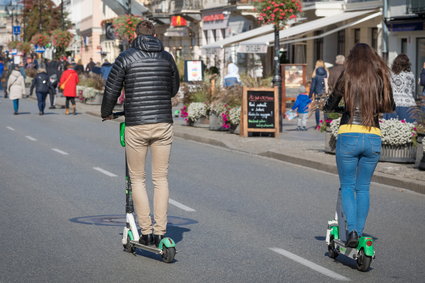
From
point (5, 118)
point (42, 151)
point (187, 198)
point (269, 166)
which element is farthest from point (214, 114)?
point (187, 198)

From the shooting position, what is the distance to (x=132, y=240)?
8.34 meters

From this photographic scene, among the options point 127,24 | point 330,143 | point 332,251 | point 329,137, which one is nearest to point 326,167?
point 330,143

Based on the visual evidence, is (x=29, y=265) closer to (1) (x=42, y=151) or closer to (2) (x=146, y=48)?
(2) (x=146, y=48)

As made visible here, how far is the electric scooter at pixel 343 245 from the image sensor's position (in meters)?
7.59

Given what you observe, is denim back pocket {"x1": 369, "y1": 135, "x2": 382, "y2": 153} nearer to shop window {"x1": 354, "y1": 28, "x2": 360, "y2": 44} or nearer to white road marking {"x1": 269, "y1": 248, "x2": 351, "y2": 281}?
white road marking {"x1": 269, "y1": 248, "x2": 351, "y2": 281}

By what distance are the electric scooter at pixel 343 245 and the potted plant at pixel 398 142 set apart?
771cm

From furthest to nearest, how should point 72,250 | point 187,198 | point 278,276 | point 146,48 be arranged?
1. point 187,198
2. point 72,250
3. point 146,48
4. point 278,276

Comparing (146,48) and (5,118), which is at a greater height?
(146,48)

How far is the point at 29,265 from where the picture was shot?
26.3ft

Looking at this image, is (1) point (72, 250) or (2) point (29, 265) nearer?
(2) point (29, 265)

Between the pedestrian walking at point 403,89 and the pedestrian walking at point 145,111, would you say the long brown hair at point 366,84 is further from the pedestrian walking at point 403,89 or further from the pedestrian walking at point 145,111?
the pedestrian walking at point 403,89

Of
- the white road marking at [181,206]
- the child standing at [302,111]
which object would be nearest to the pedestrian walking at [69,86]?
the child standing at [302,111]

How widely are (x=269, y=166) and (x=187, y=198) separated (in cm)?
461

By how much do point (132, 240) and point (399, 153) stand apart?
8389mm
